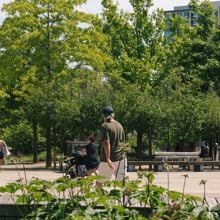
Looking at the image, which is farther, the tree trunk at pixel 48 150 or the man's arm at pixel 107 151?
the tree trunk at pixel 48 150

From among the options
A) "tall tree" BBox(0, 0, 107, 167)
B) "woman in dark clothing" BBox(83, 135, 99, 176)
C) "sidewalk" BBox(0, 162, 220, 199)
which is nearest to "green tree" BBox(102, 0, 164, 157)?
"tall tree" BBox(0, 0, 107, 167)

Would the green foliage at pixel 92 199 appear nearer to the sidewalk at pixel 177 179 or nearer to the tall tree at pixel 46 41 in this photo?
the sidewalk at pixel 177 179

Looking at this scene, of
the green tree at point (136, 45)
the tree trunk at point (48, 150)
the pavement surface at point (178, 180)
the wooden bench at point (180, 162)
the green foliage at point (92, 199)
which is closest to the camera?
the green foliage at point (92, 199)

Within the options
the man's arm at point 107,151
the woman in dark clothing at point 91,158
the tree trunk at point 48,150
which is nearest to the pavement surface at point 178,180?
the woman in dark clothing at point 91,158

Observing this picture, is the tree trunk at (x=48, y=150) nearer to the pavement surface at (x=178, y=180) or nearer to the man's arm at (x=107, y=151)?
the pavement surface at (x=178, y=180)

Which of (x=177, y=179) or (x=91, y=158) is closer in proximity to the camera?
(x=91, y=158)

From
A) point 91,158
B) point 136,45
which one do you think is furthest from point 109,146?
point 136,45

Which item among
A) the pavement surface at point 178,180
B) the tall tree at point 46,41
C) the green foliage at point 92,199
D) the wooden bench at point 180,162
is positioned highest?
the tall tree at point 46,41

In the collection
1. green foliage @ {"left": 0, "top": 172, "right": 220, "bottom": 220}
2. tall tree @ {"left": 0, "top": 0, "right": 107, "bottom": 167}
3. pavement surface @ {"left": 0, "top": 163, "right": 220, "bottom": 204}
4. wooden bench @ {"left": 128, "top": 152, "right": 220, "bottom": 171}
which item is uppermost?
tall tree @ {"left": 0, "top": 0, "right": 107, "bottom": 167}

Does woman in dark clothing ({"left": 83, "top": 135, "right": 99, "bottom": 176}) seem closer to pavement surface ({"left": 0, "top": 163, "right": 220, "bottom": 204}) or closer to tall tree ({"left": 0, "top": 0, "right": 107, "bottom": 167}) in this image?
pavement surface ({"left": 0, "top": 163, "right": 220, "bottom": 204})

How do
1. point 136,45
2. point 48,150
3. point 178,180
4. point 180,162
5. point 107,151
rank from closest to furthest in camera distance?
point 107,151 < point 178,180 < point 180,162 < point 48,150 < point 136,45

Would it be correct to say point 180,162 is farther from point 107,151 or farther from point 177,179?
point 107,151

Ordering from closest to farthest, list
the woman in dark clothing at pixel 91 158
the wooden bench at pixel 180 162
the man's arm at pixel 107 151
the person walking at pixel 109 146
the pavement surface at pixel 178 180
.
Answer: the man's arm at pixel 107 151 → the person walking at pixel 109 146 → the pavement surface at pixel 178 180 → the woman in dark clothing at pixel 91 158 → the wooden bench at pixel 180 162

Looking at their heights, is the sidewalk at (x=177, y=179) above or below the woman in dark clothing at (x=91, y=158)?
below
